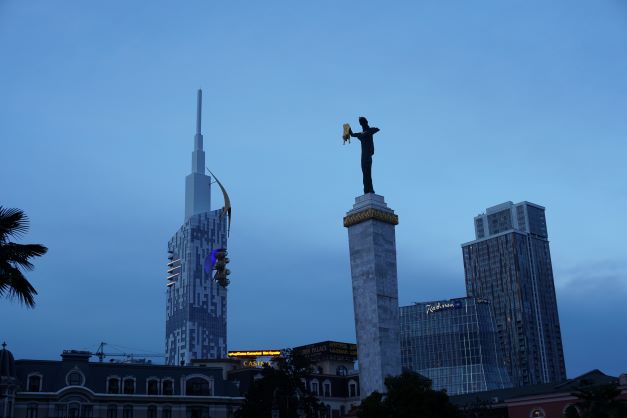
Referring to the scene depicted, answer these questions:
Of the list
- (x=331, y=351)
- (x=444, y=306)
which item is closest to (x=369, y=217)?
(x=331, y=351)

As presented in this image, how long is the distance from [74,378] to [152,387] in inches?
333

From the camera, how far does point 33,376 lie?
76.5m

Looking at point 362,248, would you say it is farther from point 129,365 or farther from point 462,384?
point 462,384

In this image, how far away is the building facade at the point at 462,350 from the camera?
182m

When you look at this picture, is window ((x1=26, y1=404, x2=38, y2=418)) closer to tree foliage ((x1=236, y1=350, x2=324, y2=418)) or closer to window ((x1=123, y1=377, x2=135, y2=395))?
window ((x1=123, y1=377, x2=135, y2=395))

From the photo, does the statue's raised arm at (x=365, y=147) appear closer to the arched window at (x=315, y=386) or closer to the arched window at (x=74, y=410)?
the arched window at (x=74, y=410)

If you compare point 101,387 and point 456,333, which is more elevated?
point 456,333

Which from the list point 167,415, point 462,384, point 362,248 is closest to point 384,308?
point 362,248

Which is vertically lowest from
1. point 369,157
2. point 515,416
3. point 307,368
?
point 515,416

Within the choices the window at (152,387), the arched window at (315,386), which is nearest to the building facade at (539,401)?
the arched window at (315,386)

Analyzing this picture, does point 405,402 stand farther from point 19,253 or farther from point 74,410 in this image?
point 74,410

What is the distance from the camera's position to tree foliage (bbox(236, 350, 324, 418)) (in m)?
70.2

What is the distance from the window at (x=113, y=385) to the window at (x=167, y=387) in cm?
486

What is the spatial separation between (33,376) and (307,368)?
90.8 feet
